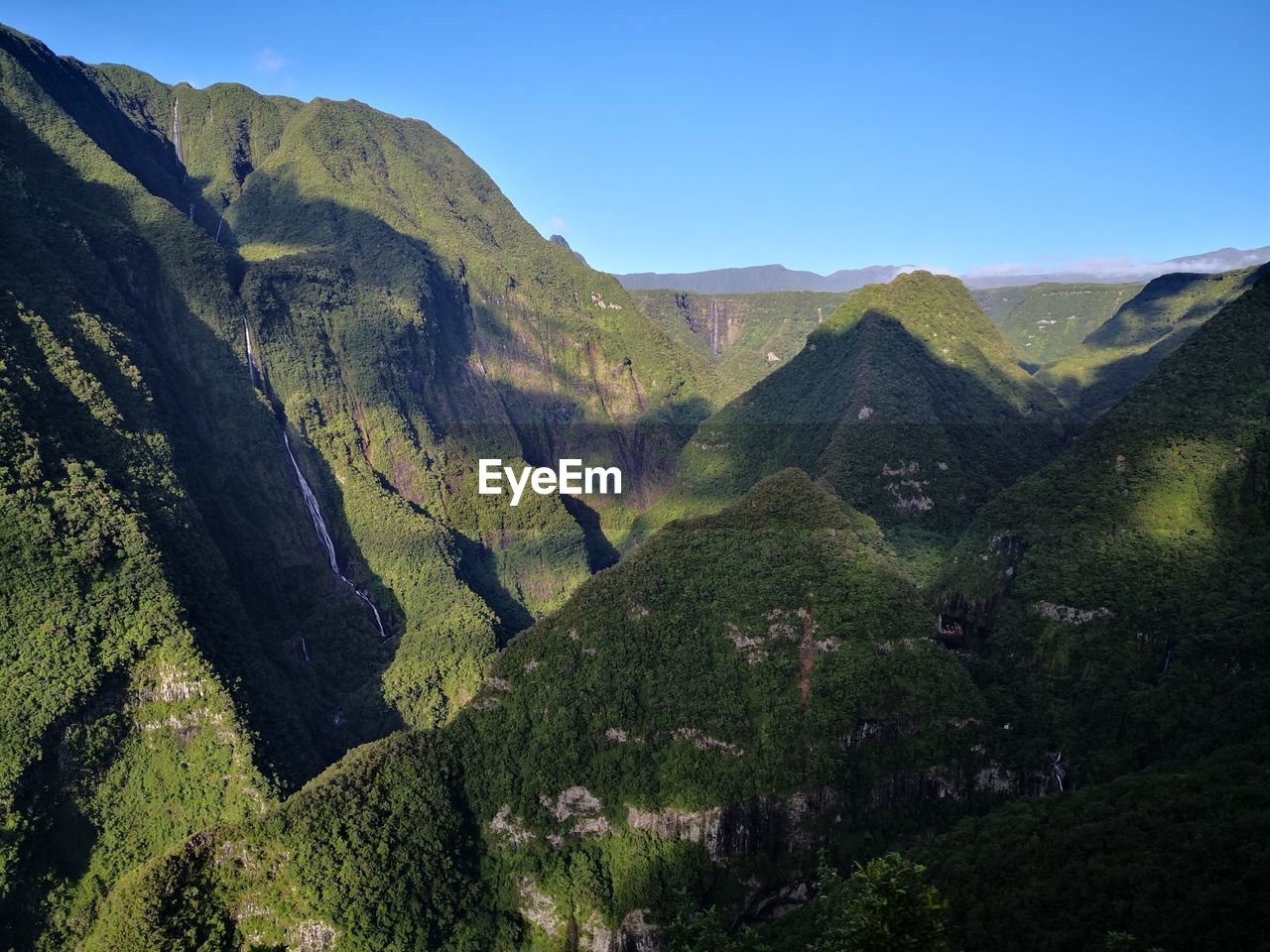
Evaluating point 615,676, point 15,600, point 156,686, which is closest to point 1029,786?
point 615,676

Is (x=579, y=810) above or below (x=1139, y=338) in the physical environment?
below

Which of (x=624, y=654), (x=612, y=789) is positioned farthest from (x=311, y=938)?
(x=624, y=654)

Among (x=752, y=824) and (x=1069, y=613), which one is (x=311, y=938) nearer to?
(x=752, y=824)

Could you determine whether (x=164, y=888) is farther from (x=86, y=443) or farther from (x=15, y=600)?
(x=86, y=443)

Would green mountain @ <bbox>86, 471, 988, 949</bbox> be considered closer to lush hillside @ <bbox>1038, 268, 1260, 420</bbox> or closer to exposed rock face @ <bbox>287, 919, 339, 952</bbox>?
exposed rock face @ <bbox>287, 919, 339, 952</bbox>

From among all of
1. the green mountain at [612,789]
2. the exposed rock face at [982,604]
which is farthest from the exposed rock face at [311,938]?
the exposed rock face at [982,604]

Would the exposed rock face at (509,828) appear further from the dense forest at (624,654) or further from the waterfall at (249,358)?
the waterfall at (249,358)

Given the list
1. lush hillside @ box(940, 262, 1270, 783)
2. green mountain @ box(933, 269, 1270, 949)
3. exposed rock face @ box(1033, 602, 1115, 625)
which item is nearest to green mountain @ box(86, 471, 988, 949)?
lush hillside @ box(940, 262, 1270, 783)
